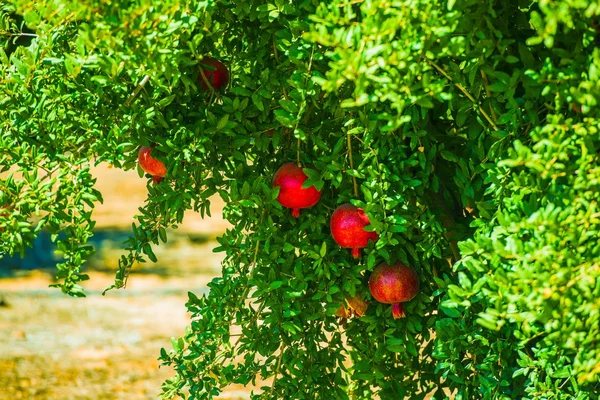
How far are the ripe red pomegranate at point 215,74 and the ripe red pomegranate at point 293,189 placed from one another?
0.57 ft

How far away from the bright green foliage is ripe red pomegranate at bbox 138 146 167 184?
0.03 metres

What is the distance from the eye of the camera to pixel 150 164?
50.8 inches

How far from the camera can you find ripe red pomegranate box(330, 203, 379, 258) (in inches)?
47.8

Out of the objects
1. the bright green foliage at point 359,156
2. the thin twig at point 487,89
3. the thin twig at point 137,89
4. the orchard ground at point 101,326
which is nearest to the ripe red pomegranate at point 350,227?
the bright green foliage at point 359,156

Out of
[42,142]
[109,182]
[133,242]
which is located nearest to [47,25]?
[42,142]

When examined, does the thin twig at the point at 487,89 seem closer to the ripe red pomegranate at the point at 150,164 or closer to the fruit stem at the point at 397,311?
the fruit stem at the point at 397,311

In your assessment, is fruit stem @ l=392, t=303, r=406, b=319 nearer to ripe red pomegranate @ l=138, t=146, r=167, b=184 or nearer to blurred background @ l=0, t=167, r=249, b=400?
ripe red pomegranate @ l=138, t=146, r=167, b=184

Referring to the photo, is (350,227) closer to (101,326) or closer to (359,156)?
(359,156)

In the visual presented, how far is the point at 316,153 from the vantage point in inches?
53.7

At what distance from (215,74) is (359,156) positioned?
0.27 meters

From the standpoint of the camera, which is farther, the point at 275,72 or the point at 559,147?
the point at 275,72

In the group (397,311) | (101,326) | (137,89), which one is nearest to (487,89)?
(397,311)

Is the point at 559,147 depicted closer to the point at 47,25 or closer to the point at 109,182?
the point at 47,25

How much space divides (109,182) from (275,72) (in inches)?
235
